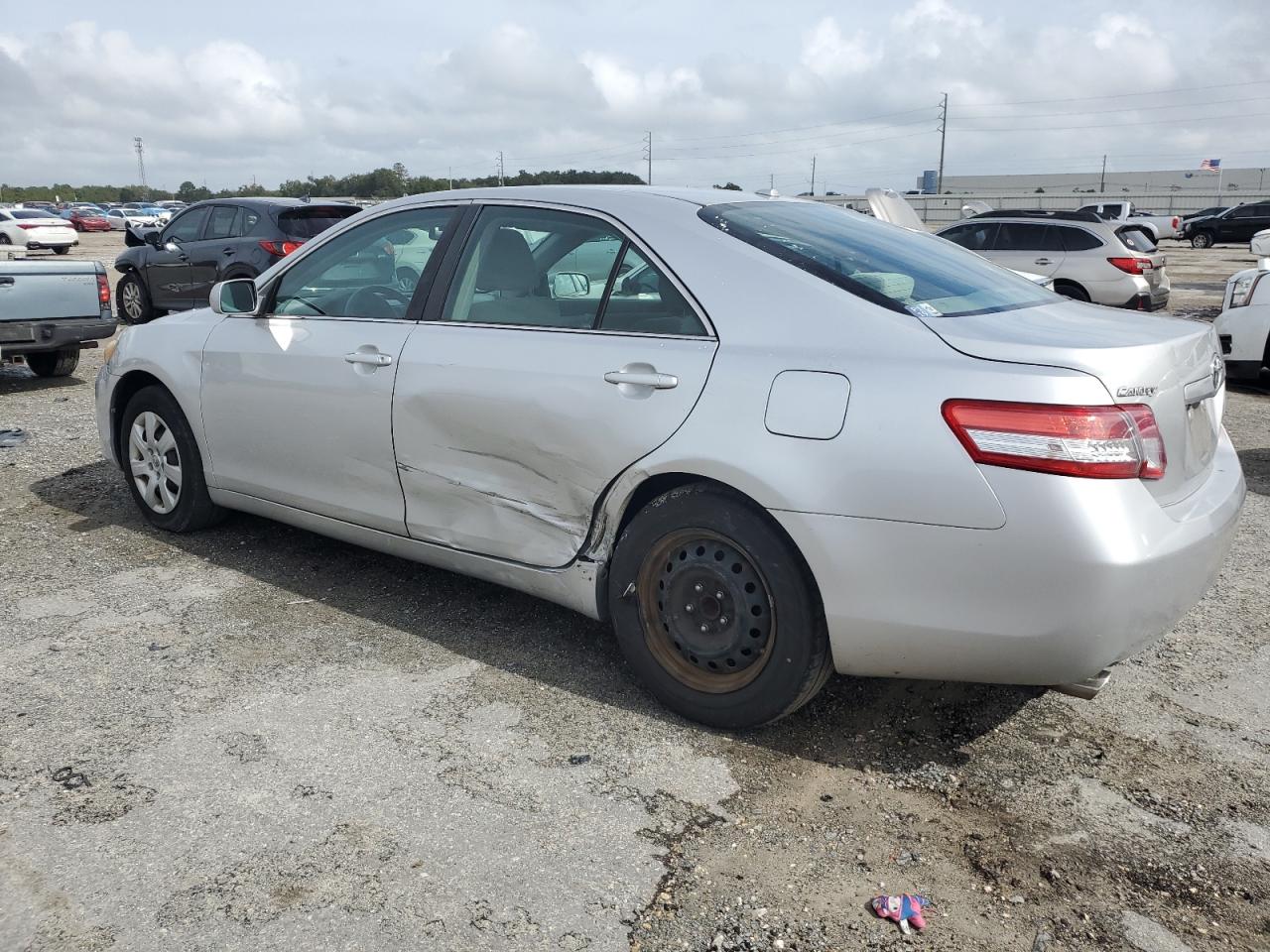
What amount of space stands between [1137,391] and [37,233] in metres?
37.6

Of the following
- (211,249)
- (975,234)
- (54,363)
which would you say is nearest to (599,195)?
(54,363)

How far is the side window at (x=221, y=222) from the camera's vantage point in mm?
12961

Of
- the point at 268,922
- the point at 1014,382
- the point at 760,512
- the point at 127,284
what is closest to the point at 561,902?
the point at 268,922

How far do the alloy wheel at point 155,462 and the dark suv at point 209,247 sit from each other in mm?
7554

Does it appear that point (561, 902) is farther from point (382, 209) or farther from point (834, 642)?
point (382, 209)

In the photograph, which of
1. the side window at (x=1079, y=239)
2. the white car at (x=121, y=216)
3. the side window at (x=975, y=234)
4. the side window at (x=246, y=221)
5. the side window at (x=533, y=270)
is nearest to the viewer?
the side window at (x=533, y=270)

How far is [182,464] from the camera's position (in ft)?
16.2

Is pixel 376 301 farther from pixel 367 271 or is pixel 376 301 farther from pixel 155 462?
pixel 155 462

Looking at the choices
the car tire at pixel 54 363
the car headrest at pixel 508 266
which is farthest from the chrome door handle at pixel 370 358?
the car tire at pixel 54 363

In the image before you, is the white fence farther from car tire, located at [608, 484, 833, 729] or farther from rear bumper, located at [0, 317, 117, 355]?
car tire, located at [608, 484, 833, 729]

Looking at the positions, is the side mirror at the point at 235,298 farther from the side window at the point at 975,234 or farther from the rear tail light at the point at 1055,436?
the side window at the point at 975,234

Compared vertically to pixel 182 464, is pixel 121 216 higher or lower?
higher

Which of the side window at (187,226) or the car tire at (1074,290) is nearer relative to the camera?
the side window at (187,226)

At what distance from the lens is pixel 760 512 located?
310 centimetres
